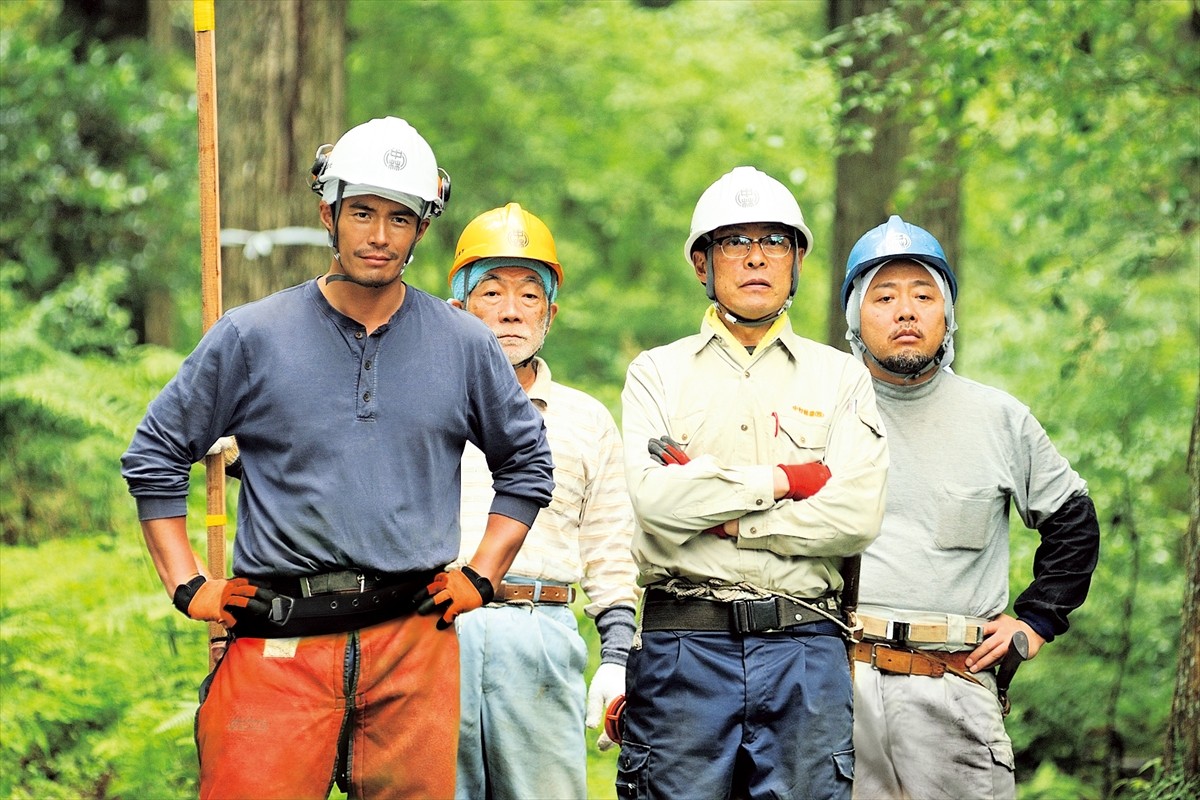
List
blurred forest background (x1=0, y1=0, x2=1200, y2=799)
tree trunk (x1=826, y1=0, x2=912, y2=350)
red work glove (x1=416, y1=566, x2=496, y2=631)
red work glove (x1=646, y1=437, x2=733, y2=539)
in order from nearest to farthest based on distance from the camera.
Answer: red work glove (x1=416, y1=566, x2=496, y2=631) → red work glove (x1=646, y1=437, x2=733, y2=539) → blurred forest background (x1=0, y1=0, x2=1200, y2=799) → tree trunk (x1=826, y1=0, x2=912, y2=350)

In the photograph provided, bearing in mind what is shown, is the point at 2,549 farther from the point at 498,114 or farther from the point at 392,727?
the point at 498,114

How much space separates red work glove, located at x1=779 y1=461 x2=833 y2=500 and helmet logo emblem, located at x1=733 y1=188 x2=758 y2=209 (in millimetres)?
800

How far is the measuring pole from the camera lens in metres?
4.02

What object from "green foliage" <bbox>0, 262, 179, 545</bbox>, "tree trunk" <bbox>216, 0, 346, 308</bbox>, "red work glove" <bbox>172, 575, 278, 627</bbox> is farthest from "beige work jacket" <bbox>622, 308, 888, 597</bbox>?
"green foliage" <bbox>0, 262, 179, 545</bbox>

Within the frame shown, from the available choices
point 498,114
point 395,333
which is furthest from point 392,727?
point 498,114

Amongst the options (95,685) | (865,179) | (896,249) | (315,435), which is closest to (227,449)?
(315,435)

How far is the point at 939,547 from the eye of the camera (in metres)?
4.35

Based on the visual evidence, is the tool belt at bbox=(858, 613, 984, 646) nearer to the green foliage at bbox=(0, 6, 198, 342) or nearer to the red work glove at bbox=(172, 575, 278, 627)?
the red work glove at bbox=(172, 575, 278, 627)

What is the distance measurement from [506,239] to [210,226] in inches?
37.6

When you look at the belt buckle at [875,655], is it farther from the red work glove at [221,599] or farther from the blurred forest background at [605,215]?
the red work glove at [221,599]

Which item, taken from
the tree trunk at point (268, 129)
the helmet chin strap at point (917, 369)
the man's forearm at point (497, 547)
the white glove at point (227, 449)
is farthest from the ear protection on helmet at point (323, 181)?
the tree trunk at point (268, 129)

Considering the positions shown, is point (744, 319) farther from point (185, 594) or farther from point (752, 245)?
point (185, 594)

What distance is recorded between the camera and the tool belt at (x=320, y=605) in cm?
340

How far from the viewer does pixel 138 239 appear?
12688 millimetres
